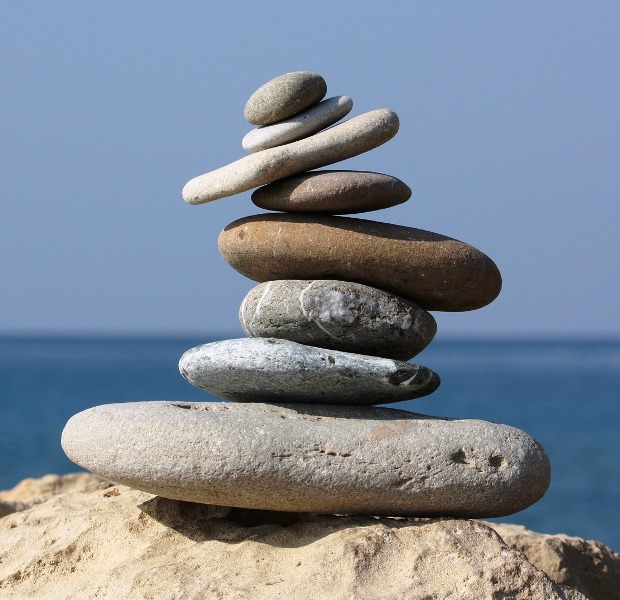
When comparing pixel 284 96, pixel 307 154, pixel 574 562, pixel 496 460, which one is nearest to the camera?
pixel 496 460

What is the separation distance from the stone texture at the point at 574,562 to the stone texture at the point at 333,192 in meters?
2.95

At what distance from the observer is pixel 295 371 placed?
6.62 metres

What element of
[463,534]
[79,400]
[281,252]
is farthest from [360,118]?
[79,400]

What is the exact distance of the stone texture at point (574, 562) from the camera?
26.4 feet

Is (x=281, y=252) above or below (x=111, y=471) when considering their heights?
above

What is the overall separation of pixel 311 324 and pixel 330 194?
835mm

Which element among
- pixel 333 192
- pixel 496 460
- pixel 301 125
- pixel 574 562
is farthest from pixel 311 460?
pixel 574 562

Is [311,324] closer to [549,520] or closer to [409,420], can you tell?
[409,420]

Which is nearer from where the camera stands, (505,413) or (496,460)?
(496,460)

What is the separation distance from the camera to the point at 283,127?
7.14 m

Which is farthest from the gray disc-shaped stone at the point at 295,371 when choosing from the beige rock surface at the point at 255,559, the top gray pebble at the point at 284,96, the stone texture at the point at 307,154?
the top gray pebble at the point at 284,96

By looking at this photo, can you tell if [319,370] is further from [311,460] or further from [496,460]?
[496,460]

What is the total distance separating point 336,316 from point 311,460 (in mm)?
1028

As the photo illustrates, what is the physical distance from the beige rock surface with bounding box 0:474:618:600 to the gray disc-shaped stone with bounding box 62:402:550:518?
0.21m
